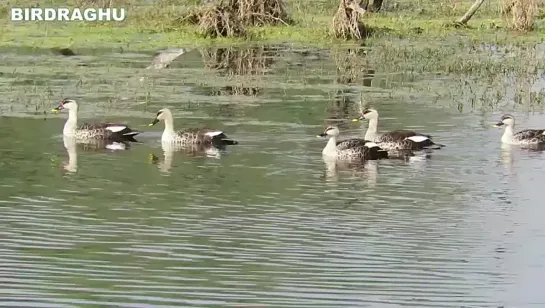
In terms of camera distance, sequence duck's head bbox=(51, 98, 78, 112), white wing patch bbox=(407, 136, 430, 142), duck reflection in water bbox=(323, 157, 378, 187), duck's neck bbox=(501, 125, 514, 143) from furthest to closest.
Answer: duck's head bbox=(51, 98, 78, 112) → duck's neck bbox=(501, 125, 514, 143) → white wing patch bbox=(407, 136, 430, 142) → duck reflection in water bbox=(323, 157, 378, 187)

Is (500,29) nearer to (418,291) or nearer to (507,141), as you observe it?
(507,141)

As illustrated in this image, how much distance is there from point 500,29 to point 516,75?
9492 millimetres

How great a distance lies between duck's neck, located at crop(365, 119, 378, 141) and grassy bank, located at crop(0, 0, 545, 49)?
11955mm

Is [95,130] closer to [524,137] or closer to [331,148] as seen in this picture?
[331,148]

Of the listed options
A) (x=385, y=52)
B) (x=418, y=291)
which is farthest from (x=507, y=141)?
(x=385, y=52)

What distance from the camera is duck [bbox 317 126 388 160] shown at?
705 inches

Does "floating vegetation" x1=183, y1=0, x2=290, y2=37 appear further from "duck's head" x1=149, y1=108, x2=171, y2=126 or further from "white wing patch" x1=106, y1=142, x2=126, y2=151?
"white wing patch" x1=106, y1=142, x2=126, y2=151

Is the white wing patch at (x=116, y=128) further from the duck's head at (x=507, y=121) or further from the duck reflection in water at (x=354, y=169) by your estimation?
the duck's head at (x=507, y=121)

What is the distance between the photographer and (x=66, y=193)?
49.6ft

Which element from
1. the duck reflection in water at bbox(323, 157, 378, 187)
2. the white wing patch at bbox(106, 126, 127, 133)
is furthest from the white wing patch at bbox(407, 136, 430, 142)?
the white wing patch at bbox(106, 126, 127, 133)

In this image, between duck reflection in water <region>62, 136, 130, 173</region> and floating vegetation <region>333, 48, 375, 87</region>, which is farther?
floating vegetation <region>333, 48, 375, 87</region>

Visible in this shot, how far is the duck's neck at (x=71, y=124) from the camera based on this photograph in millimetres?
19562

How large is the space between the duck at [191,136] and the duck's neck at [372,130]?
197cm

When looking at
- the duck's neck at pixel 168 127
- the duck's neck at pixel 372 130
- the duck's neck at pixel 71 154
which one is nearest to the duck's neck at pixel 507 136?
the duck's neck at pixel 372 130
